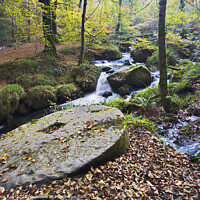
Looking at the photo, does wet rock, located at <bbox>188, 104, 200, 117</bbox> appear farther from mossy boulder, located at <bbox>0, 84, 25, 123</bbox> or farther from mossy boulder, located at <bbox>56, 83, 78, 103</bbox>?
mossy boulder, located at <bbox>0, 84, 25, 123</bbox>

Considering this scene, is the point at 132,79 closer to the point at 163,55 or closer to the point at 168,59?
the point at 163,55

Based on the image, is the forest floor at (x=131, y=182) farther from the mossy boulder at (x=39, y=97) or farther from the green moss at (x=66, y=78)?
the green moss at (x=66, y=78)

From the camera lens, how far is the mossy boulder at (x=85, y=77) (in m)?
9.27

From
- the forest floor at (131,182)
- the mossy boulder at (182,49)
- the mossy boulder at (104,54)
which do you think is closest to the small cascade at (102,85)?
the mossy boulder at (104,54)

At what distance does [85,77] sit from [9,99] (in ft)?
15.5

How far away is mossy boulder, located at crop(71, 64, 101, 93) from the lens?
927 centimetres

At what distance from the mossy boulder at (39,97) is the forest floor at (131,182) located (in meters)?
5.50

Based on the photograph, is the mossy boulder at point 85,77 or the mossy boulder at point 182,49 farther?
the mossy boulder at point 182,49

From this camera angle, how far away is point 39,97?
7.39 m

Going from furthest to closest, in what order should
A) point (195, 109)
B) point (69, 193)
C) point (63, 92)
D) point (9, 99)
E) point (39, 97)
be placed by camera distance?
point (63, 92) < point (39, 97) < point (9, 99) < point (195, 109) < point (69, 193)

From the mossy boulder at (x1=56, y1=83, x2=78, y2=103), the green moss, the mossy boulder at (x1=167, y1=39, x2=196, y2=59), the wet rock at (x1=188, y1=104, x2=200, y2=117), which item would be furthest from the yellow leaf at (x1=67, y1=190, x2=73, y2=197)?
the mossy boulder at (x1=167, y1=39, x2=196, y2=59)

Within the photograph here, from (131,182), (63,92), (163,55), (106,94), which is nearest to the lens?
(131,182)

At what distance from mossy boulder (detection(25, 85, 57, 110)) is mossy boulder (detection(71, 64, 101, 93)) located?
2209mm

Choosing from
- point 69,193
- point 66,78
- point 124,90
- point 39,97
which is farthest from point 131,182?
point 66,78
